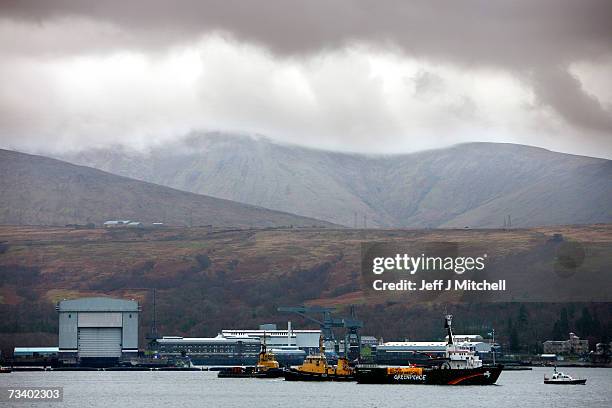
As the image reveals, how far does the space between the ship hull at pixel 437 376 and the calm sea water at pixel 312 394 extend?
106cm

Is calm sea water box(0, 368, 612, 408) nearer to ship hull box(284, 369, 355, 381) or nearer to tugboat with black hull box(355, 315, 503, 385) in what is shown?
tugboat with black hull box(355, 315, 503, 385)

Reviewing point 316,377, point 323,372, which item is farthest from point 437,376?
point 316,377

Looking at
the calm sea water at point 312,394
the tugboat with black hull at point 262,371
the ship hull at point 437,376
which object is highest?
the tugboat with black hull at point 262,371

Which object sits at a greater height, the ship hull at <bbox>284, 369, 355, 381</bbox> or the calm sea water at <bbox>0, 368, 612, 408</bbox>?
the ship hull at <bbox>284, 369, 355, 381</bbox>

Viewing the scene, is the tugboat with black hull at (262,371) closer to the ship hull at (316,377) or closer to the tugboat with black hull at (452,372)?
the ship hull at (316,377)

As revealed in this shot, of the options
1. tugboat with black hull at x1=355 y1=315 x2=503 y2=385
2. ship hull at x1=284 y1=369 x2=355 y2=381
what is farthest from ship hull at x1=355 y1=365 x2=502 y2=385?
ship hull at x1=284 y1=369 x2=355 y2=381

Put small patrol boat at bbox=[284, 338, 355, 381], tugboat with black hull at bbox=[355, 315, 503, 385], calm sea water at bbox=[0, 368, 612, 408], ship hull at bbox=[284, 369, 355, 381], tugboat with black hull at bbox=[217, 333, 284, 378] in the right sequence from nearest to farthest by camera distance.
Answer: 1. calm sea water at bbox=[0, 368, 612, 408]
2. tugboat with black hull at bbox=[355, 315, 503, 385]
3. ship hull at bbox=[284, 369, 355, 381]
4. small patrol boat at bbox=[284, 338, 355, 381]
5. tugboat with black hull at bbox=[217, 333, 284, 378]

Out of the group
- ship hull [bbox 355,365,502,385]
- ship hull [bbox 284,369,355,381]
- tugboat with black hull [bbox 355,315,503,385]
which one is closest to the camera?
tugboat with black hull [bbox 355,315,503,385]

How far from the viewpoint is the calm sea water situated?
100 m

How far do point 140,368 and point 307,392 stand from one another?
8848cm

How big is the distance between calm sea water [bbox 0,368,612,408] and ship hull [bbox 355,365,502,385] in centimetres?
106

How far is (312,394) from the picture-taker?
111062 mm

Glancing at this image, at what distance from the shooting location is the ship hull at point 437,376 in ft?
393

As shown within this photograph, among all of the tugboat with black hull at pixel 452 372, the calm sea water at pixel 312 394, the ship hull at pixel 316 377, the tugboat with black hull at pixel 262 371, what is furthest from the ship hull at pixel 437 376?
the tugboat with black hull at pixel 262 371
